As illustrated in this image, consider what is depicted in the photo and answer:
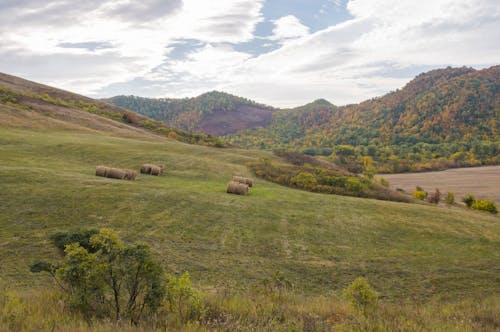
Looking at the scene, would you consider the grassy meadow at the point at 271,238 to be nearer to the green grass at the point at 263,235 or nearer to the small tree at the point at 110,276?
the green grass at the point at 263,235

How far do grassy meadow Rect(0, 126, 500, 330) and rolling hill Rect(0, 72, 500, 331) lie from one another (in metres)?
0.05

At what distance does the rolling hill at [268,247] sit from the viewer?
7086 mm

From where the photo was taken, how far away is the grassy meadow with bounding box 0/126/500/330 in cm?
1082

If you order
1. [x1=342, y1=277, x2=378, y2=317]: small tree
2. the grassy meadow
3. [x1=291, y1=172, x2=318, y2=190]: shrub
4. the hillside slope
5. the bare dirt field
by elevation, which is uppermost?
the hillside slope

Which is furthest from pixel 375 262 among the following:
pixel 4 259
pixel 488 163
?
pixel 488 163

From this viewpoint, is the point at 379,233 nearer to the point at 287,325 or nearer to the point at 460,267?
the point at 460,267

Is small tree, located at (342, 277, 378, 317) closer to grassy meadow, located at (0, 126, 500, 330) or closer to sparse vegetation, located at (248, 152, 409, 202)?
grassy meadow, located at (0, 126, 500, 330)

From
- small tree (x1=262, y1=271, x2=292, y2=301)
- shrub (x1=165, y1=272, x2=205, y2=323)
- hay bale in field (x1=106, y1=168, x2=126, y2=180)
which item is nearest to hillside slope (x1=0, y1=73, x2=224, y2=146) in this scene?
hay bale in field (x1=106, y1=168, x2=126, y2=180)

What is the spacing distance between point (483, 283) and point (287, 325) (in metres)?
10.1

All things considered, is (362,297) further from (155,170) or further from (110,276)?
(155,170)

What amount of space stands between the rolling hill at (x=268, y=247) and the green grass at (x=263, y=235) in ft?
0.23

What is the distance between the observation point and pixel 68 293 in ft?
22.5

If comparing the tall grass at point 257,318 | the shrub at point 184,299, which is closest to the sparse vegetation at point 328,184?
the tall grass at point 257,318

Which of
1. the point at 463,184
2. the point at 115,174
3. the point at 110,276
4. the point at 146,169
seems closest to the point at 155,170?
the point at 146,169
